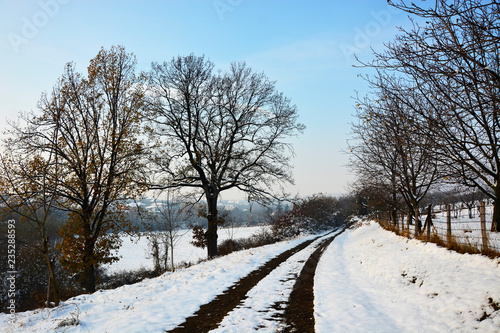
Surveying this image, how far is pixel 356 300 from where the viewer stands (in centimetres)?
733

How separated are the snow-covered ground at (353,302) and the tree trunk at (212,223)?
8675 mm

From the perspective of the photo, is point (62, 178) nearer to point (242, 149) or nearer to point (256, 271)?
point (256, 271)

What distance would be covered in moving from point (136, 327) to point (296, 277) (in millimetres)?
6174

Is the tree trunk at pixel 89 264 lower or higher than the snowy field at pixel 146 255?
higher

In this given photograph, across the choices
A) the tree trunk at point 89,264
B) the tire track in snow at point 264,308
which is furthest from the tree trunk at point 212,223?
the tire track in snow at point 264,308

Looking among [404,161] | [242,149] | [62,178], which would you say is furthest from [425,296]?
[242,149]

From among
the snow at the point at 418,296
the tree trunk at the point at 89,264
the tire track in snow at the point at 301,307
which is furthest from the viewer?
the tree trunk at the point at 89,264

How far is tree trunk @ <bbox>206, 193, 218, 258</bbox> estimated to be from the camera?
18.8 m

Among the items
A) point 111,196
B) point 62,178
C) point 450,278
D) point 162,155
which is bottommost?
point 450,278

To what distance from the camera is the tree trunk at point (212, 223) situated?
1880cm

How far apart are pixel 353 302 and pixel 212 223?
12770 millimetres

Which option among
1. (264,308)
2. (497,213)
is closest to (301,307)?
(264,308)

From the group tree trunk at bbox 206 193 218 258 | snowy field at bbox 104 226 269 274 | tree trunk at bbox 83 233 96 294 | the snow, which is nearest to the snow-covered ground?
the snow

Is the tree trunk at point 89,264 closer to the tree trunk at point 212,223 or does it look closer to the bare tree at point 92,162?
the bare tree at point 92,162
